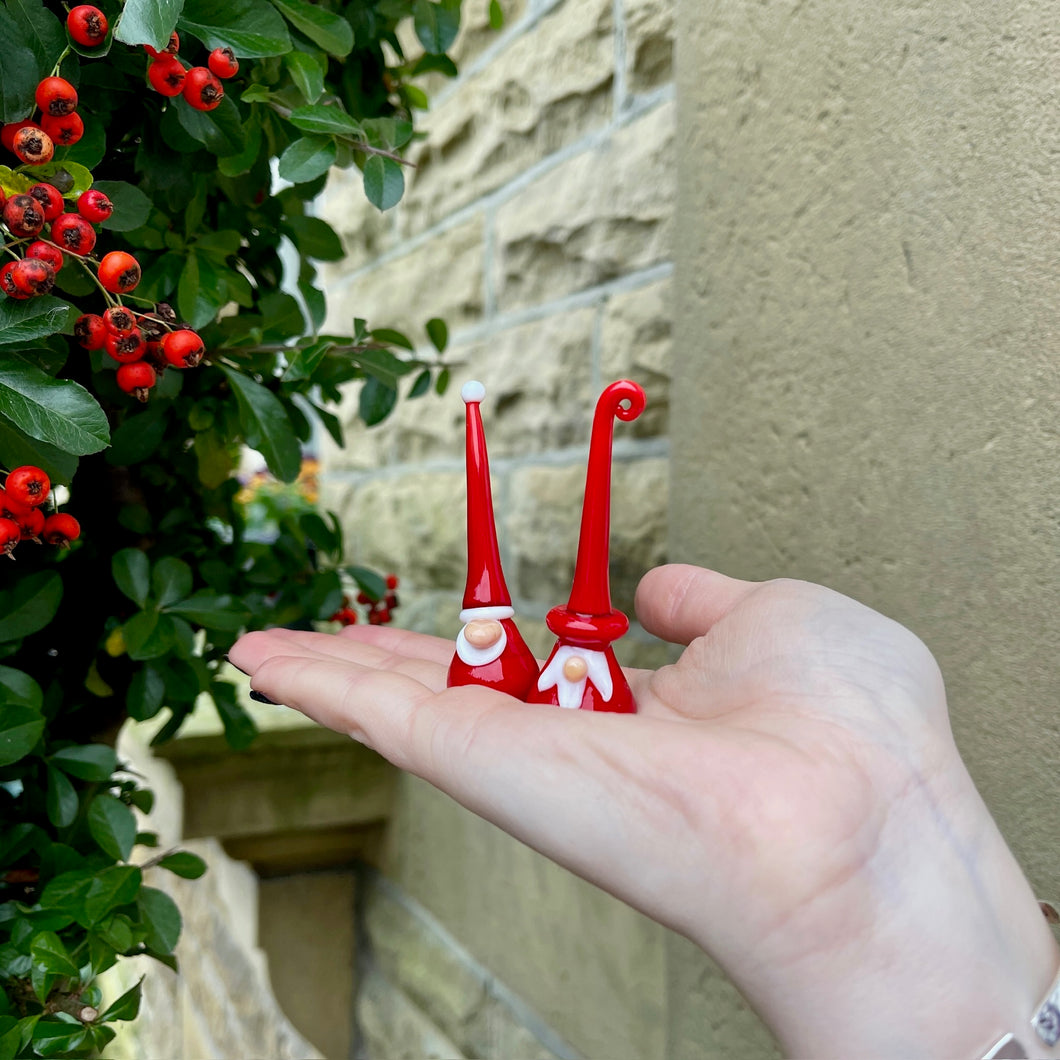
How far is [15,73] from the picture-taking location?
0.51m

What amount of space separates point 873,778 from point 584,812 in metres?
0.16

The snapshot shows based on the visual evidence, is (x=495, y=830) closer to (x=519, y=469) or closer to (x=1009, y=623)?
(x=519, y=469)

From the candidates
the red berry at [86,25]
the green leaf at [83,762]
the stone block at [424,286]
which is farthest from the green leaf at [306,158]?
the stone block at [424,286]

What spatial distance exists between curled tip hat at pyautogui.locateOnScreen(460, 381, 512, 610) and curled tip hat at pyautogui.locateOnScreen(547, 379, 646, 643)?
5 cm

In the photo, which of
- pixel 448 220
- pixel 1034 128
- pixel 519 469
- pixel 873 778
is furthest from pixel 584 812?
pixel 448 220

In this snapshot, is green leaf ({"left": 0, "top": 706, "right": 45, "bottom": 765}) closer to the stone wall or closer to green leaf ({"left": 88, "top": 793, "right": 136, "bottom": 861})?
green leaf ({"left": 88, "top": 793, "right": 136, "bottom": 861})

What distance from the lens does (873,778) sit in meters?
0.50

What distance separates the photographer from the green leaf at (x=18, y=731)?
60 cm

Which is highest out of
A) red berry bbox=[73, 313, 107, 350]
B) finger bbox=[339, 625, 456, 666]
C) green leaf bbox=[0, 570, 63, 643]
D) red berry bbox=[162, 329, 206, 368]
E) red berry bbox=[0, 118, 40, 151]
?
red berry bbox=[0, 118, 40, 151]

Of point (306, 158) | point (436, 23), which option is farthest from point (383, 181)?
point (436, 23)

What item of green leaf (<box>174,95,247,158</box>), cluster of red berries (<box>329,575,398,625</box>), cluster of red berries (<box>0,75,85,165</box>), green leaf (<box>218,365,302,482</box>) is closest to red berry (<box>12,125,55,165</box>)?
cluster of red berries (<box>0,75,85,165</box>)

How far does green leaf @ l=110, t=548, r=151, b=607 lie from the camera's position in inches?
27.8

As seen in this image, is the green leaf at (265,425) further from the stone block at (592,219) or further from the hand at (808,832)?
the stone block at (592,219)

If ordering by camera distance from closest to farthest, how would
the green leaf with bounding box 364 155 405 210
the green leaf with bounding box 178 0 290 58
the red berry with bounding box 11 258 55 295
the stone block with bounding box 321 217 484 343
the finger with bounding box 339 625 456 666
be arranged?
the red berry with bounding box 11 258 55 295, the green leaf with bounding box 178 0 290 58, the green leaf with bounding box 364 155 405 210, the finger with bounding box 339 625 456 666, the stone block with bounding box 321 217 484 343
